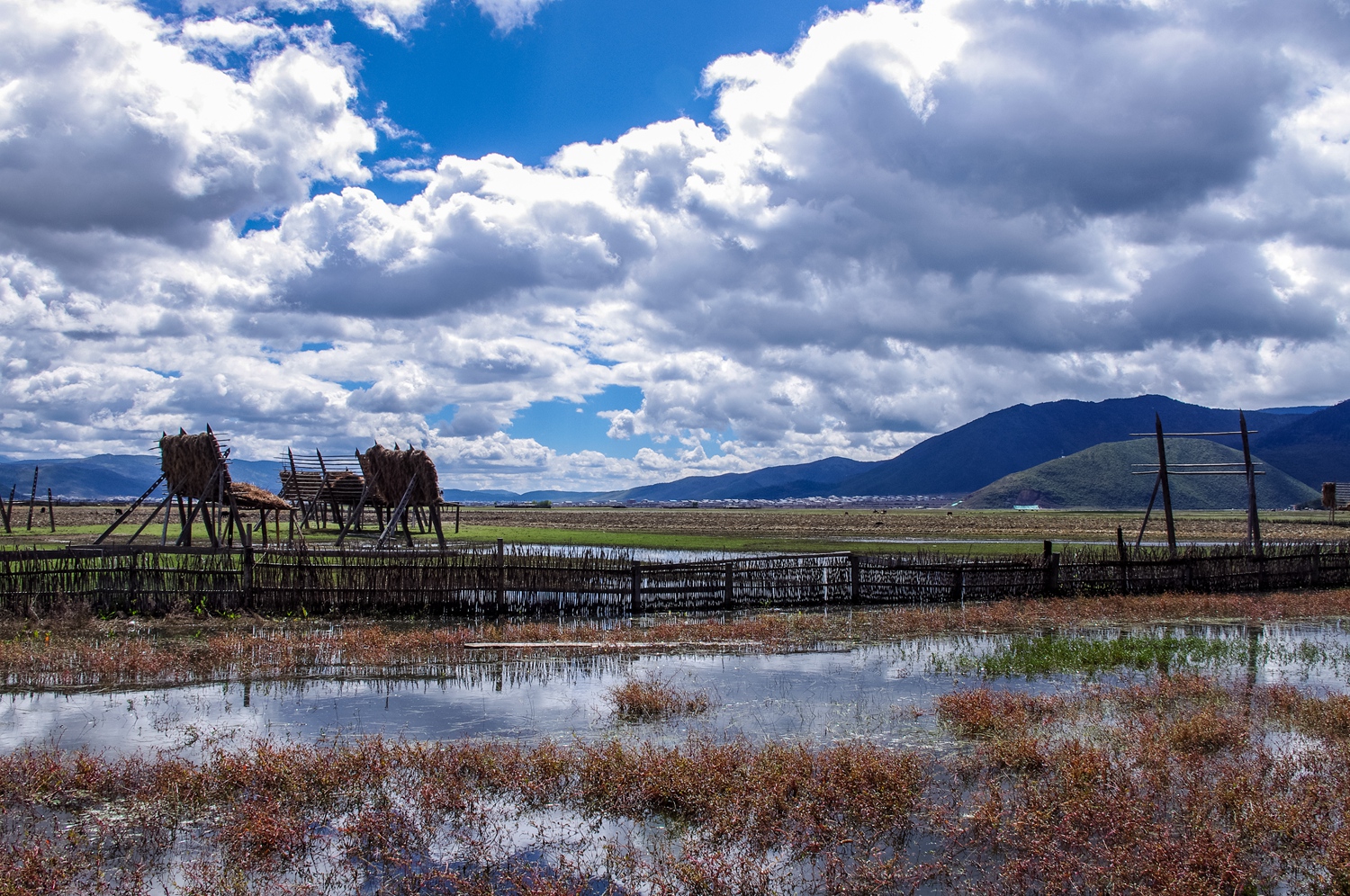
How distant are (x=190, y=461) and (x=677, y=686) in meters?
21.3

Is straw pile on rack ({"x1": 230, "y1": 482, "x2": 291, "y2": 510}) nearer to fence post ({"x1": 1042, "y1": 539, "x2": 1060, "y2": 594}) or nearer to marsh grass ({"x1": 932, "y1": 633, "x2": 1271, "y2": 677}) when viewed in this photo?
marsh grass ({"x1": 932, "y1": 633, "x2": 1271, "y2": 677})

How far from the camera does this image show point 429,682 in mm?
12945

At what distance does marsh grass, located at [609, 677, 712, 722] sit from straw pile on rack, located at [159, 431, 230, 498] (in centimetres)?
2014

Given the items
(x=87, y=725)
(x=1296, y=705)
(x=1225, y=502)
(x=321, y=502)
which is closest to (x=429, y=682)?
(x=87, y=725)

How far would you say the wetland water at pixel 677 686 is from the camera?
10.3 meters

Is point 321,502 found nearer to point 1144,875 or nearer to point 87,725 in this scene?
point 87,725

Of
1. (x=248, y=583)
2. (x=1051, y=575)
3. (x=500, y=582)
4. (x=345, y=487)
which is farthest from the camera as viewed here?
(x=345, y=487)

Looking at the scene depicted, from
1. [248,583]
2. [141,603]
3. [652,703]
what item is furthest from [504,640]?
[141,603]

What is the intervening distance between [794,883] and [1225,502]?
222 m

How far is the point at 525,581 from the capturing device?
19.6m

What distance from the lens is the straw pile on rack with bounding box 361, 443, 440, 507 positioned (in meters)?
34.2

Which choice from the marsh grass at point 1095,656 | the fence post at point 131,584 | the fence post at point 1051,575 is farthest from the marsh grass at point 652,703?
the fence post at point 1051,575

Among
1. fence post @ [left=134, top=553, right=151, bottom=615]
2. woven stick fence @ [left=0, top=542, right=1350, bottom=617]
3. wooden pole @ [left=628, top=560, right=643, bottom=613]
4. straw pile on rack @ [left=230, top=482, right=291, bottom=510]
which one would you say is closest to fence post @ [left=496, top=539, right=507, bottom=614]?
woven stick fence @ [left=0, top=542, right=1350, bottom=617]

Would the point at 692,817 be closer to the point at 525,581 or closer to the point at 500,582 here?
the point at 500,582
